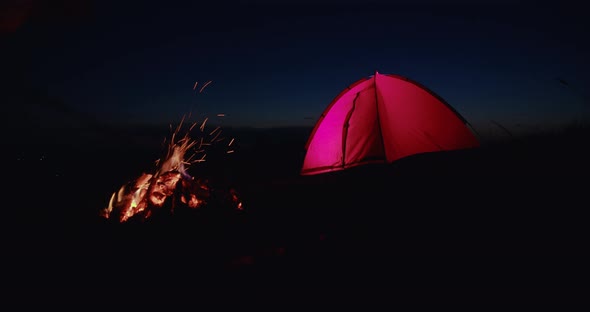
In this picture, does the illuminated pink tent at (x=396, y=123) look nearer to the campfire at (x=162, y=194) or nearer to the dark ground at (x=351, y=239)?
the dark ground at (x=351, y=239)

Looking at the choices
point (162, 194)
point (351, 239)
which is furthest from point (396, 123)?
point (162, 194)

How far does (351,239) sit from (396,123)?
2592 millimetres

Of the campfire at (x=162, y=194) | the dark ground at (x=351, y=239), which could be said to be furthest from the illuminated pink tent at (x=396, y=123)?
the campfire at (x=162, y=194)

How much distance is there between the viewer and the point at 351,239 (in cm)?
402

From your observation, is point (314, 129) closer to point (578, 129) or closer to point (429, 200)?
point (429, 200)

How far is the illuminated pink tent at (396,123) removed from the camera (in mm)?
5609

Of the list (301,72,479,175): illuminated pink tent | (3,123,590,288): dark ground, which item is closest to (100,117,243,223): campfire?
(3,123,590,288): dark ground

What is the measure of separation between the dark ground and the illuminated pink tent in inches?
33.2

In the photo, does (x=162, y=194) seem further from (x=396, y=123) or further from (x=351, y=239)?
(x=396, y=123)

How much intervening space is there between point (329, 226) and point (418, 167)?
4777mm

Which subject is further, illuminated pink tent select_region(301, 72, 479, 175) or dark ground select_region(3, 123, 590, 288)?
illuminated pink tent select_region(301, 72, 479, 175)

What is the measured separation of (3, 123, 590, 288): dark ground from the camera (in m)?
3.12

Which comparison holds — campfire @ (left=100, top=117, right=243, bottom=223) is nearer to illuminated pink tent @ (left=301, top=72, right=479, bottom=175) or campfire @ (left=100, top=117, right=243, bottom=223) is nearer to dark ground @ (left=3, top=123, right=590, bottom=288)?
dark ground @ (left=3, top=123, right=590, bottom=288)

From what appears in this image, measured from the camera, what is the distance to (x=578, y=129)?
868 cm
